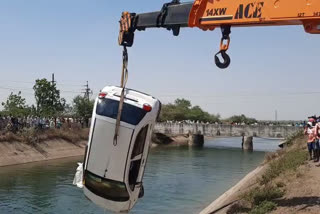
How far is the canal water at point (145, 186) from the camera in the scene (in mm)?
19250

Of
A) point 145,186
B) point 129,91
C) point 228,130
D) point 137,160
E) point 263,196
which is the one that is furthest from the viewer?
point 228,130

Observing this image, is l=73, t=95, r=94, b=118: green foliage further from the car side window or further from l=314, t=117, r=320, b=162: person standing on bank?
the car side window

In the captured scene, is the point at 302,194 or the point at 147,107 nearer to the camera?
the point at 147,107

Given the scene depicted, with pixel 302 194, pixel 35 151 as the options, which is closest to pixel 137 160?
pixel 302 194

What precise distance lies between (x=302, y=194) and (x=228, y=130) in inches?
1908

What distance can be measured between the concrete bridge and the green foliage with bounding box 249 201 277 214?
4587cm

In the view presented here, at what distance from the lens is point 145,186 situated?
25.5m

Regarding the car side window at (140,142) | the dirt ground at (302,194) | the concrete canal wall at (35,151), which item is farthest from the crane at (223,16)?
the concrete canal wall at (35,151)

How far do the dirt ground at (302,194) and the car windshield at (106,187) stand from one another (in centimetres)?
420

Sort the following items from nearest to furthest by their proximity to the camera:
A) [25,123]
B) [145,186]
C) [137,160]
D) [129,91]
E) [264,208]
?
[137,160], [129,91], [264,208], [145,186], [25,123]

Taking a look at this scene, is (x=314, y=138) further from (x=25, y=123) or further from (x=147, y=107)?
(x=25, y=123)

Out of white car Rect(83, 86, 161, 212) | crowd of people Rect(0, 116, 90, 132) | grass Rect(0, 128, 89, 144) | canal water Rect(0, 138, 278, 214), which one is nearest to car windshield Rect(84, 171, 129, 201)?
white car Rect(83, 86, 161, 212)

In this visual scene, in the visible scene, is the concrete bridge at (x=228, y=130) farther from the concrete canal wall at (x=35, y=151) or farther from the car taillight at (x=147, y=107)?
the car taillight at (x=147, y=107)

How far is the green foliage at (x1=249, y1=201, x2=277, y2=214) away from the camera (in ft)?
37.0
